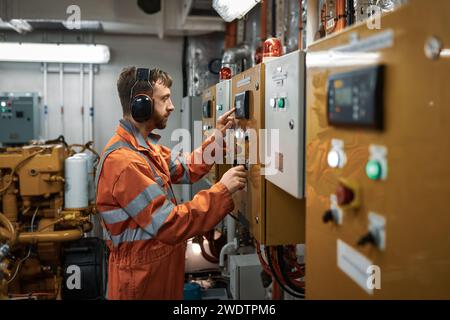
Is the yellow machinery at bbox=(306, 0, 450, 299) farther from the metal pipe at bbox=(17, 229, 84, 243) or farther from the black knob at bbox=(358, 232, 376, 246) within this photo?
the metal pipe at bbox=(17, 229, 84, 243)

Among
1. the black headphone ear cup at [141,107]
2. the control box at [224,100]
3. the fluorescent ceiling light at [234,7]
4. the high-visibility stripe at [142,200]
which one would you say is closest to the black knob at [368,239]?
the high-visibility stripe at [142,200]

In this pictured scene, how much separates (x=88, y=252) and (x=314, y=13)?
8.03 ft

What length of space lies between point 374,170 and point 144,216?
0.97 metres

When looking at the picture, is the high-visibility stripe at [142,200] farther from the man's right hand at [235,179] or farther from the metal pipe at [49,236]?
the metal pipe at [49,236]

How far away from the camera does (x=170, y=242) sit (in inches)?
60.1

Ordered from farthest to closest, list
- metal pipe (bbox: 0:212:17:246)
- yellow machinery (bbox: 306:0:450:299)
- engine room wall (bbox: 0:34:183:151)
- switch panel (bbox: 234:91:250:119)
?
engine room wall (bbox: 0:34:183:151) < metal pipe (bbox: 0:212:17:246) < switch panel (bbox: 234:91:250:119) < yellow machinery (bbox: 306:0:450:299)

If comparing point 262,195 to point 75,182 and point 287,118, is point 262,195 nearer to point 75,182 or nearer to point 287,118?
point 287,118

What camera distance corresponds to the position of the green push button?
726 mm

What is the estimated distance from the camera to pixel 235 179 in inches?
62.1

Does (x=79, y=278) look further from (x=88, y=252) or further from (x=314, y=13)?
(x=314, y=13)

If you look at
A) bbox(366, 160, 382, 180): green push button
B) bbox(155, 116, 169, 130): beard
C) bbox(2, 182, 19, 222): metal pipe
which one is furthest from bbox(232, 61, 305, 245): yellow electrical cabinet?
bbox(2, 182, 19, 222): metal pipe

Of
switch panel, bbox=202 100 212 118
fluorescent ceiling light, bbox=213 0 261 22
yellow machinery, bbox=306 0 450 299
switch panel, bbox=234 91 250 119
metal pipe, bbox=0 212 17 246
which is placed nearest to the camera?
yellow machinery, bbox=306 0 450 299

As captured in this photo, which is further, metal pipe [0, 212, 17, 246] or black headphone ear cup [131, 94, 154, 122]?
metal pipe [0, 212, 17, 246]

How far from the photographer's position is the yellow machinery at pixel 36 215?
2.96m
